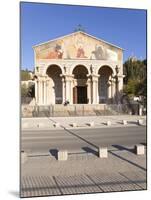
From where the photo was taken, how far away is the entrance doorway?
13.4 ft

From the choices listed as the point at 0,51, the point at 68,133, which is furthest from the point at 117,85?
the point at 0,51

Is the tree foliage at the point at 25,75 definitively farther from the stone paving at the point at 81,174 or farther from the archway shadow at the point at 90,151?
the archway shadow at the point at 90,151

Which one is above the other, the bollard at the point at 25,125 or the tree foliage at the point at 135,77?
the tree foliage at the point at 135,77

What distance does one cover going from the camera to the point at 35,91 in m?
3.61

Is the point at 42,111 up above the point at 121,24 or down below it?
below

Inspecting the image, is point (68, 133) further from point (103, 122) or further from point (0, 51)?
point (0, 51)

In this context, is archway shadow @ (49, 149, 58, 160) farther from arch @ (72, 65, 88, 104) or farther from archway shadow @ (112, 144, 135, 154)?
archway shadow @ (112, 144, 135, 154)

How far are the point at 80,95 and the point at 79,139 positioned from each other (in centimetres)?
85

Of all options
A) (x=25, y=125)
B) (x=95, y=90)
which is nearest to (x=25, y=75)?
(x=25, y=125)

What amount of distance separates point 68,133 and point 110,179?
1692 millimetres

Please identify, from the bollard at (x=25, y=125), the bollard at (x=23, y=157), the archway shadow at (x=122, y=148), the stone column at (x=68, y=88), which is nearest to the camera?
the bollard at (x=25, y=125)

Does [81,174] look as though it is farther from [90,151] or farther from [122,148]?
[122,148]

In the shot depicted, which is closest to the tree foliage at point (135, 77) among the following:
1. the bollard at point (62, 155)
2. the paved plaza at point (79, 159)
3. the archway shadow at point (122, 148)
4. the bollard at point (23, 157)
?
the paved plaza at point (79, 159)

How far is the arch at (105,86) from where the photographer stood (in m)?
3.85
